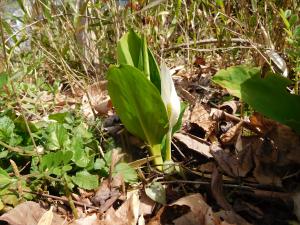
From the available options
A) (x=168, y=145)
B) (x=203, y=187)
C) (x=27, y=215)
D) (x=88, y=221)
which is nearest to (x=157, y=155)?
(x=168, y=145)

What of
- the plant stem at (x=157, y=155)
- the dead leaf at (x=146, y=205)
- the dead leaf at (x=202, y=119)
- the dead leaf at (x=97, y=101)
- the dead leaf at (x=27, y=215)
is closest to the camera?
the dead leaf at (x=27, y=215)

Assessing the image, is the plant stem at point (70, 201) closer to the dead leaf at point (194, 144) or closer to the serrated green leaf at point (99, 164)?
the serrated green leaf at point (99, 164)

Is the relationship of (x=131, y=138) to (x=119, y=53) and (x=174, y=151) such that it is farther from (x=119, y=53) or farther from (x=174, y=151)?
(x=119, y=53)

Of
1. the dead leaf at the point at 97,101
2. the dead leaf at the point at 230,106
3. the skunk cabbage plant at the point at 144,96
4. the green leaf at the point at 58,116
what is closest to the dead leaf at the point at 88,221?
the skunk cabbage plant at the point at 144,96

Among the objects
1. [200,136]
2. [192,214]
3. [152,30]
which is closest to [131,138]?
[200,136]

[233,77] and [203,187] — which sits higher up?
[233,77]

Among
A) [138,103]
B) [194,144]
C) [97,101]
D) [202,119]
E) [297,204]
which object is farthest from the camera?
[97,101]

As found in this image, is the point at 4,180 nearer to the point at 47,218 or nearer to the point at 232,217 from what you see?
the point at 47,218

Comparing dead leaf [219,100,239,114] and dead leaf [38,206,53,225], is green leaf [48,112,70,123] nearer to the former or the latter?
dead leaf [38,206,53,225]
